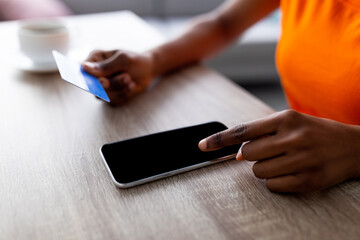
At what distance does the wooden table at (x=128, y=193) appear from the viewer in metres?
0.45

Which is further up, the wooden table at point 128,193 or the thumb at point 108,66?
the thumb at point 108,66

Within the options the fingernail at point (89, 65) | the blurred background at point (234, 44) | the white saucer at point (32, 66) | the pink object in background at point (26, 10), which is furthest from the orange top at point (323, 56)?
the pink object in background at point (26, 10)

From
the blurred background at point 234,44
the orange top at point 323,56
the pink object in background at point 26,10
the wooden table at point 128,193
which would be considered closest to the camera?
the wooden table at point 128,193

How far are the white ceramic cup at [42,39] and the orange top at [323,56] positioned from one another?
47 centimetres

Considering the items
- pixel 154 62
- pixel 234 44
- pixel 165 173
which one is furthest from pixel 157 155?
pixel 234 44

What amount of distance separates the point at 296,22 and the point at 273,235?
474 mm

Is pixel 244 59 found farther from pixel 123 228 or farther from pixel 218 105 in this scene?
pixel 123 228

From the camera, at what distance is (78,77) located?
63 cm

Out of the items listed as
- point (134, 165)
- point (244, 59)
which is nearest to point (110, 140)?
point (134, 165)

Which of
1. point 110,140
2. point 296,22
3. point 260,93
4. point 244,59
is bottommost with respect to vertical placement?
point 260,93

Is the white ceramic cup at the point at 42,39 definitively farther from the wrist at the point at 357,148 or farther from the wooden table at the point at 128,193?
the wrist at the point at 357,148

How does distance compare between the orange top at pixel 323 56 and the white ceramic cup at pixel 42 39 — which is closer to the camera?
the orange top at pixel 323 56

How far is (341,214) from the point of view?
1.54ft

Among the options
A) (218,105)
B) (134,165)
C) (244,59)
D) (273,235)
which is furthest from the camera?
(244,59)
